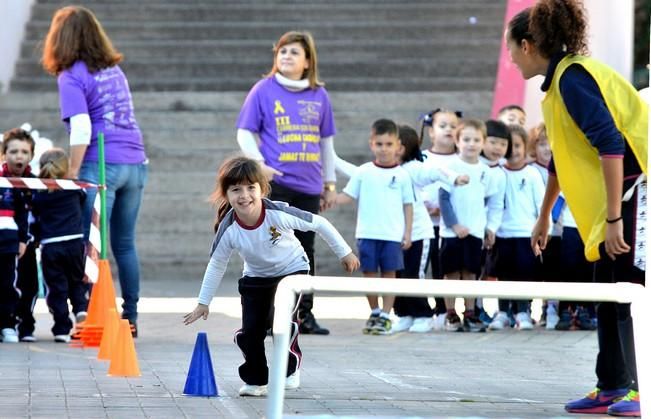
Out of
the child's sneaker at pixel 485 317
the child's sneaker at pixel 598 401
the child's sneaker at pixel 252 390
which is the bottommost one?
the child's sneaker at pixel 485 317

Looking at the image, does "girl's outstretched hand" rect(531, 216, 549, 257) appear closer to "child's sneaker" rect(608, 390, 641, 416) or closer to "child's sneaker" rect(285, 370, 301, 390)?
"child's sneaker" rect(608, 390, 641, 416)

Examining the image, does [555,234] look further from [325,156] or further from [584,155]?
[584,155]

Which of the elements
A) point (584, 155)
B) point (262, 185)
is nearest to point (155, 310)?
point (262, 185)

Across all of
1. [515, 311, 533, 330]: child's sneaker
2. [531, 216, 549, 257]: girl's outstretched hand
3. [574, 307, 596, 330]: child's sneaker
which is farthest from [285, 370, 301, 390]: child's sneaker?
[574, 307, 596, 330]: child's sneaker

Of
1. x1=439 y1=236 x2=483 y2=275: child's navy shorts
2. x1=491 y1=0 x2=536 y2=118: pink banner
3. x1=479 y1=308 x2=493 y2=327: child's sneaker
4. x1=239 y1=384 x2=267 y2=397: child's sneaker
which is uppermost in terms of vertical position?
x1=491 y1=0 x2=536 y2=118: pink banner

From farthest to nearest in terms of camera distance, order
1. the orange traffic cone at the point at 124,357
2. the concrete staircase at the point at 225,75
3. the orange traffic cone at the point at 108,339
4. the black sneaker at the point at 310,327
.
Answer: the concrete staircase at the point at 225,75 → the black sneaker at the point at 310,327 → the orange traffic cone at the point at 108,339 → the orange traffic cone at the point at 124,357

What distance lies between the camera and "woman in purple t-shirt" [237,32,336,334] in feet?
32.2

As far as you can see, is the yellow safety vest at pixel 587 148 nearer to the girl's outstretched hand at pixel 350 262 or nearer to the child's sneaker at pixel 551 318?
the girl's outstretched hand at pixel 350 262

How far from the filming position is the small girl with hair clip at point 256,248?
7.07 metres

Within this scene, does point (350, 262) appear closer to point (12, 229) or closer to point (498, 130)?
point (12, 229)

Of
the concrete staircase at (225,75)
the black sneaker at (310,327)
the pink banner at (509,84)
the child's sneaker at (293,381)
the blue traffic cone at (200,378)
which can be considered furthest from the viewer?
the pink banner at (509,84)

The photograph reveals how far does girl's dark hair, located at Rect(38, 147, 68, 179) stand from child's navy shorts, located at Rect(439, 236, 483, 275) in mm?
2997

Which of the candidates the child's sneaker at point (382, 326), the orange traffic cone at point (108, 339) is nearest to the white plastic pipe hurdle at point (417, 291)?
the orange traffic cone at point (108, 339)

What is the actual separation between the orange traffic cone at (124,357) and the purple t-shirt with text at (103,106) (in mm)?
2198
